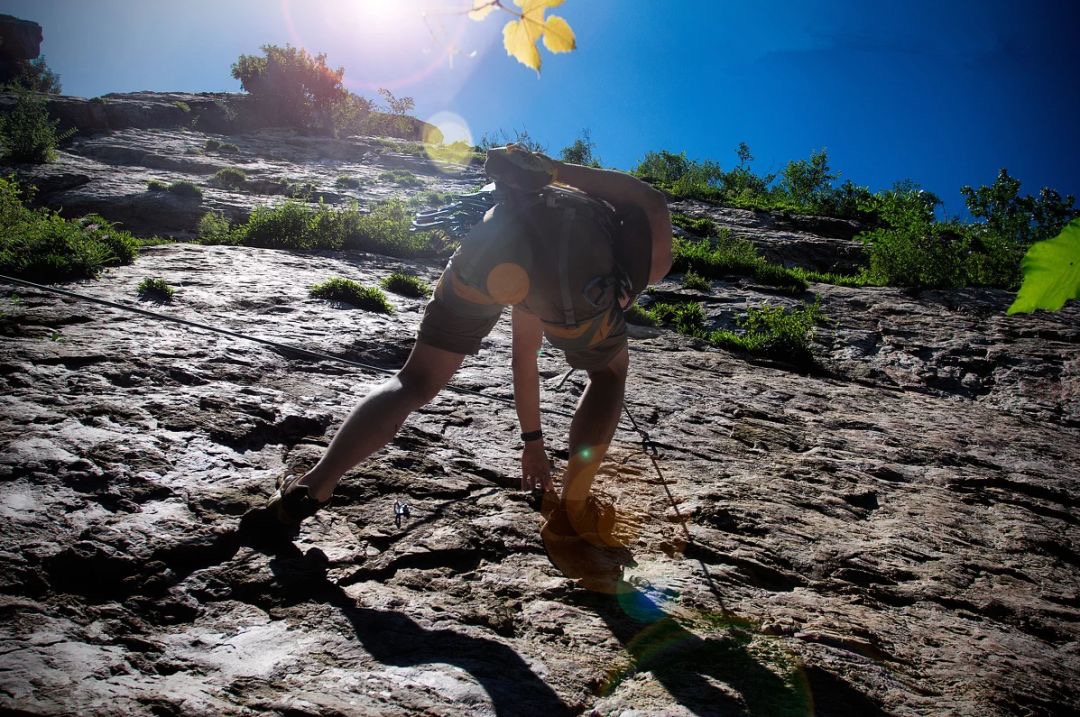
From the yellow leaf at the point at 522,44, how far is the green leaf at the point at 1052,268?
61cm

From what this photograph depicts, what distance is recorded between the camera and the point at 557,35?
2.59 feet

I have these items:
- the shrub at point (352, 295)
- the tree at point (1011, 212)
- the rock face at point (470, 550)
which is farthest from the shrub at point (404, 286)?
the tree at point (1011, 212)

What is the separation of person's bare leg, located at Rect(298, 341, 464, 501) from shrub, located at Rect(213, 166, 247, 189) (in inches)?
430

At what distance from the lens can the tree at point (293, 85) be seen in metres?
22.7

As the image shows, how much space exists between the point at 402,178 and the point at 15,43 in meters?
35.7

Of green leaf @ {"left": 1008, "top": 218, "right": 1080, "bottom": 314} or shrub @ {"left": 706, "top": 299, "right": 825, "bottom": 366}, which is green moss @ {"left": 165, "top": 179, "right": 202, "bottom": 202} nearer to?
shrub @ {"left": 706, "top": 299, "right": 825, "bottom": 366}

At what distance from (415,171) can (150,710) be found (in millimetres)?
14742

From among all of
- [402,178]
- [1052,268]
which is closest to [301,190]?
[402,178]

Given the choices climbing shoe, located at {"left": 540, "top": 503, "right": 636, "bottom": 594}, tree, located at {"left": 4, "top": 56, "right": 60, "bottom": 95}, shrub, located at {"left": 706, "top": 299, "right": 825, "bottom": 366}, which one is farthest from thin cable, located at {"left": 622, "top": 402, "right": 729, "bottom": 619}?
tree, located at {"left": 4, "top": 56, "right": 60, "bottom": 95}

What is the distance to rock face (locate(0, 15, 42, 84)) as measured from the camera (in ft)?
105

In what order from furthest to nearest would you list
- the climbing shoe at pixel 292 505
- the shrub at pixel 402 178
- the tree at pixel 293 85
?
the tree at pixel 293 85, the shrub at pixel 402 178, the climbing shoe at pixel 292 505

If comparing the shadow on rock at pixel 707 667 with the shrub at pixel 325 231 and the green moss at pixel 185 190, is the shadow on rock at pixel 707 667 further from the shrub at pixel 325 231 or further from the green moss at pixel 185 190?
the green moss at pixel 185 190

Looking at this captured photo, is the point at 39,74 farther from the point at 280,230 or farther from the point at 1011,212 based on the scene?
the point at 1011,212

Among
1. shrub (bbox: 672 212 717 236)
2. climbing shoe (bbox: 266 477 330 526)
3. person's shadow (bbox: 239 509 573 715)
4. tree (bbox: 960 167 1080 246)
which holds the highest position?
tree (bbox: 960 167 1080 246)
